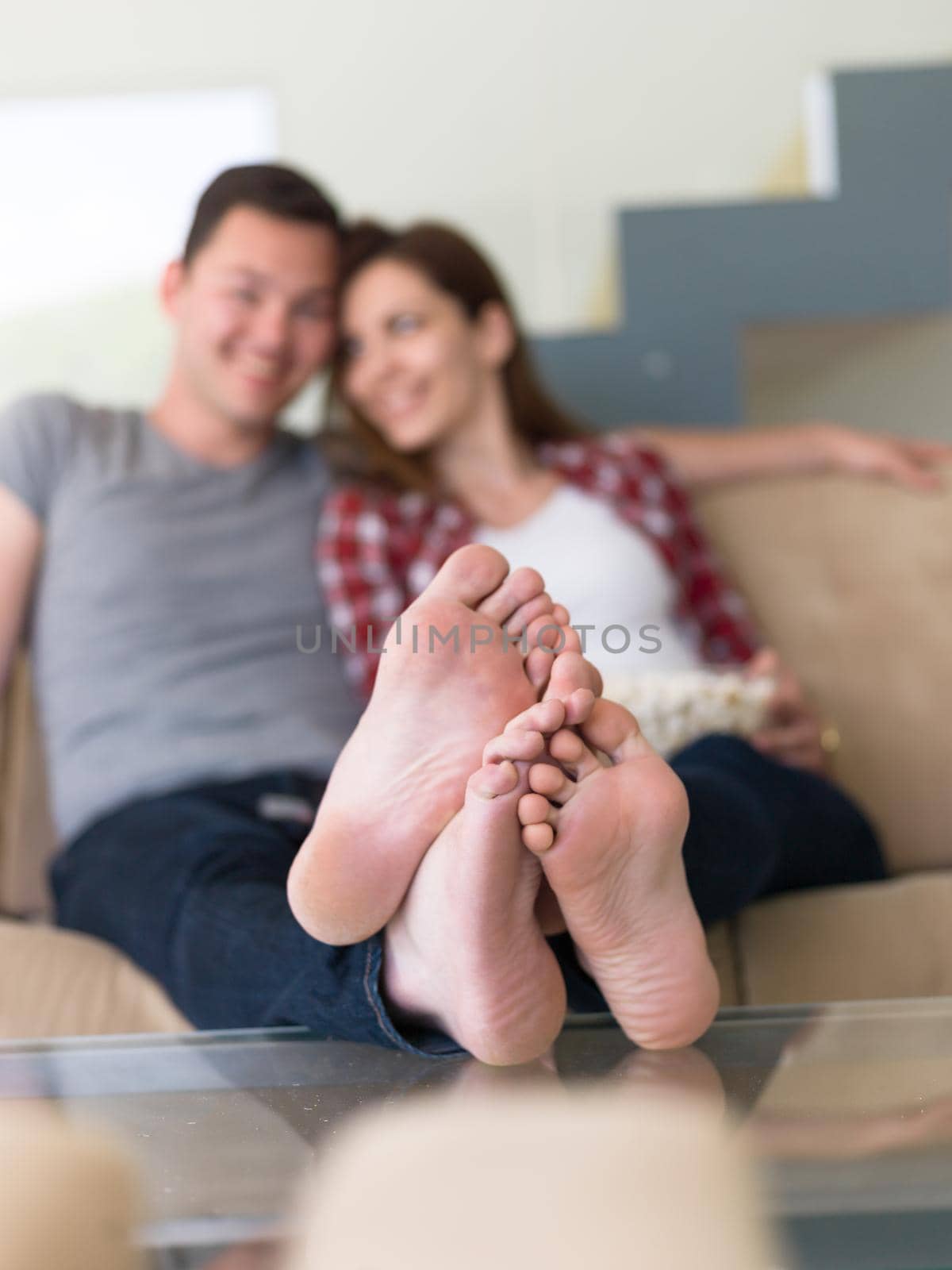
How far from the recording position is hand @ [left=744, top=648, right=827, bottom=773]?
1052 millimetres

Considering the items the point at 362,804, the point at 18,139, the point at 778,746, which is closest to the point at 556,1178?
the point at 362,804

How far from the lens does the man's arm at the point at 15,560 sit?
1080mm

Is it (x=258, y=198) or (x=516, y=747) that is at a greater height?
(x=258, y=198)

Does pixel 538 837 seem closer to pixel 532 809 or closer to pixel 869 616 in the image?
pixel 532 809

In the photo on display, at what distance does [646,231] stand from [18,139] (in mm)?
775

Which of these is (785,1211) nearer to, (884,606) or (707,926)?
(707,926)

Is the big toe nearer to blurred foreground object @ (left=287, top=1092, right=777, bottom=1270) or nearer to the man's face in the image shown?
blurred foreground object @ (left=287, top=1092, right=777, bottom=1270)

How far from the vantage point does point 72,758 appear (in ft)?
3.39

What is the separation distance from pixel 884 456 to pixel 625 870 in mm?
900

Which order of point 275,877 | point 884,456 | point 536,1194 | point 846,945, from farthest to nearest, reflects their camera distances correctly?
1. point 884,456
2. point 846,945
3. point 275,877
4. point 536,1194

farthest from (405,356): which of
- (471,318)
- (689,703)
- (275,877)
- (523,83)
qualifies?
(523,83)

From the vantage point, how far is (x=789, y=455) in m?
1.37

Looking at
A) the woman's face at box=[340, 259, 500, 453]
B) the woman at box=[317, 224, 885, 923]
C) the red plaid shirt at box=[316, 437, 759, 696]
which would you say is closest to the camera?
the woman at box=[317, 224, 885, 923]

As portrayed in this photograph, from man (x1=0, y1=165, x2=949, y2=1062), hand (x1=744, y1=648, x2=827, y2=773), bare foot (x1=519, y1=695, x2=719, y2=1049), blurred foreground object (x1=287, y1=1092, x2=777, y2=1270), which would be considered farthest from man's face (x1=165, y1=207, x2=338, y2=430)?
blurred foreground object (x1=287, y1=1092, x2=777, y2=1270)
